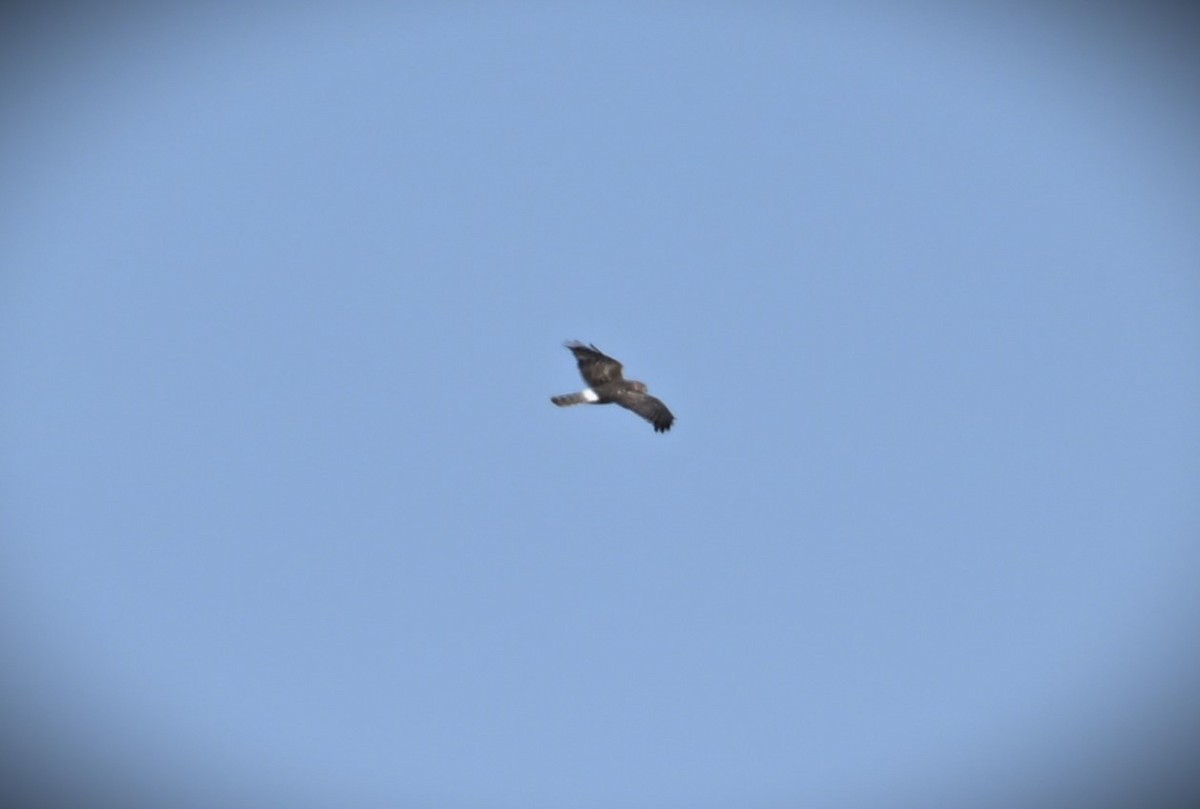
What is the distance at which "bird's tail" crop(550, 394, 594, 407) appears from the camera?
24.2 meters

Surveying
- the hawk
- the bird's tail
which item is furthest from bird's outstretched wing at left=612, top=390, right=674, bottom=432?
the bird's tail

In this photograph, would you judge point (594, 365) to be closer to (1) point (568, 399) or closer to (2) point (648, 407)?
(1) point (568, 399)

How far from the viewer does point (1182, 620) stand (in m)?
59.4

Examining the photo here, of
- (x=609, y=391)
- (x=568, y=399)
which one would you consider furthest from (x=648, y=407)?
(x=568, y=399)

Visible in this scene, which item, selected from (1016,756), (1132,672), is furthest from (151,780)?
(1132,672)

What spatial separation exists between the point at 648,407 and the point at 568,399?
129 centimetres

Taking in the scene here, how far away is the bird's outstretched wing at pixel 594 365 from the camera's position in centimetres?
2362

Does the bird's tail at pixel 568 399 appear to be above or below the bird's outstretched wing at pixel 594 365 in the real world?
below

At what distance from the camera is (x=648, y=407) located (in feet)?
81.4

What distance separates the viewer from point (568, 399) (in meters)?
24.2

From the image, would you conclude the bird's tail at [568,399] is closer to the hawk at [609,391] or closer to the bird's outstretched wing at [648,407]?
the hawk at [609,391]

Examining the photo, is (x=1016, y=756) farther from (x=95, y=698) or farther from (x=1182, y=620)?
(x=95, y=698)

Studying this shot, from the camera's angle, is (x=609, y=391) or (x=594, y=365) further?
(x=609, y=391)

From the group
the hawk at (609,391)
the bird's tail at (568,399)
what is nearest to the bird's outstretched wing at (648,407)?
the hawk at (609,391)
